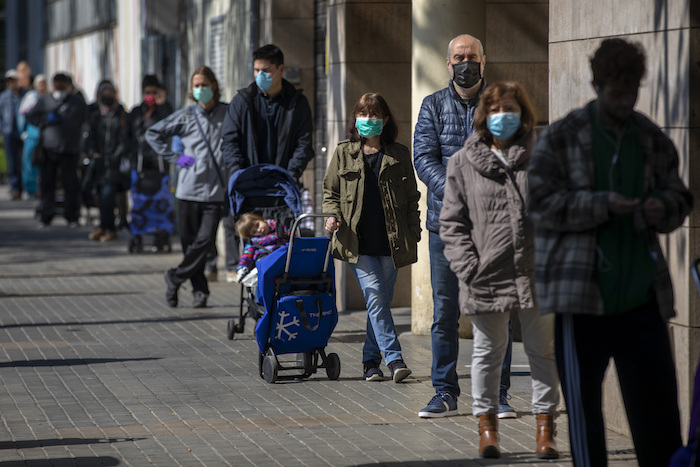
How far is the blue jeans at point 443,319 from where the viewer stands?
24.2 feet

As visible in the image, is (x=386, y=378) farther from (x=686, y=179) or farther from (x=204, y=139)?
(x=204, y=139)

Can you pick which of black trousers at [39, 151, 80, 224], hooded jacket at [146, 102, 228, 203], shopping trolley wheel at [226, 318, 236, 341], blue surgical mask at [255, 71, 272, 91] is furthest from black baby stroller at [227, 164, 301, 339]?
black trousers at [39, 151, 80, 224]

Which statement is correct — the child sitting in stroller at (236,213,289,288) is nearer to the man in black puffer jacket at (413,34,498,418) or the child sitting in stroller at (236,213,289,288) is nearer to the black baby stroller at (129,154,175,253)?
the man in black puffer jacket at (413,34,498,418)

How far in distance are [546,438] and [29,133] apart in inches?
799

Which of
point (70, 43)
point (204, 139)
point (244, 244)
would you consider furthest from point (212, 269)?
point (70, 43)

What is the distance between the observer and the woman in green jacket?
8.21 m

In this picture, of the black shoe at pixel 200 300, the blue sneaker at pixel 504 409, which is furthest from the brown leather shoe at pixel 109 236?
the blue sneaker at pixel 504 409

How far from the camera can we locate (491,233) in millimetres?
6242

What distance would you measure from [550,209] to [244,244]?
4.85m

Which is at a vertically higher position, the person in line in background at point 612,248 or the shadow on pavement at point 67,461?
the person in line in background at point 612,248

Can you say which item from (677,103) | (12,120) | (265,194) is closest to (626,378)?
(677,103)

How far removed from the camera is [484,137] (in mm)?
6363

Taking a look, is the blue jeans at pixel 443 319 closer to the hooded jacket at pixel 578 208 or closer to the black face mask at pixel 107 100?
the hooded jacket at pixel 578 208

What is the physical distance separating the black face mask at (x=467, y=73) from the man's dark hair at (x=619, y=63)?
97.3 inches
